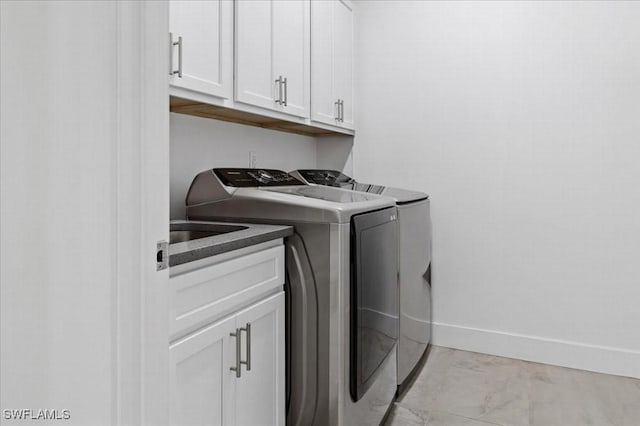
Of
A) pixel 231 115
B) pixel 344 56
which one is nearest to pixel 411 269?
pixel 231 115

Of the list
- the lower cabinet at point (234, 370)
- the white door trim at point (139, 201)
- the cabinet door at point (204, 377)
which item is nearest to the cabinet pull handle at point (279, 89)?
the lower cabinet at point (234, 370)

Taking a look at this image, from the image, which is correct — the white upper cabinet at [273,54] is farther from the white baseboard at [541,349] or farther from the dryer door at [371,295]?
the white baseboard at [541,349]

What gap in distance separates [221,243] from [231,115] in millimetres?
1155

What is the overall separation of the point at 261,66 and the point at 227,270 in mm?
1120

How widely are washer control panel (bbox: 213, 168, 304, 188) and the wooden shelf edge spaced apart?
260 mm

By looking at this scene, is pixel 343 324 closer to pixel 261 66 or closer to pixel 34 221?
pixel 34 221

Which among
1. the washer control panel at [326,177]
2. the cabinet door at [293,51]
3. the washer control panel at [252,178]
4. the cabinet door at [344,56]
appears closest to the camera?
the washer control panel at [252,178]

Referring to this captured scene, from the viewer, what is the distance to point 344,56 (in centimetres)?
288

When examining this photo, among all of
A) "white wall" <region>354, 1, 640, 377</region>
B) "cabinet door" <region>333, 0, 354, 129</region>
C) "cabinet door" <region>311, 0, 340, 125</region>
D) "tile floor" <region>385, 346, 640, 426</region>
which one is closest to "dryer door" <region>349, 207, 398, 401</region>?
"tile floor" <region>385, 346, 640, 426</region>

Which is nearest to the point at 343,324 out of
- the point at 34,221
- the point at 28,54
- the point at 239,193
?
the point at 239,193

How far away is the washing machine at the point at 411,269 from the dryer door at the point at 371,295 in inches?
7.5

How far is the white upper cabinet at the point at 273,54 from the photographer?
6.14 feet

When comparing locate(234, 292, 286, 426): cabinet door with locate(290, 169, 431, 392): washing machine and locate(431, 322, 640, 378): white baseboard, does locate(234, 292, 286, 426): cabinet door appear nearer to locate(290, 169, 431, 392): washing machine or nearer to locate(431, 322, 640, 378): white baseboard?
locate(290, 169, 431, 392): washing machine

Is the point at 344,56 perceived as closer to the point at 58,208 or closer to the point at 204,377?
the point at 204,377
